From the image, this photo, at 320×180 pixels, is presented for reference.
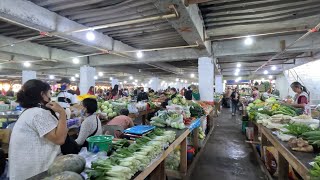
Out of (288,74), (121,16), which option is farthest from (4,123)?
(288,74)

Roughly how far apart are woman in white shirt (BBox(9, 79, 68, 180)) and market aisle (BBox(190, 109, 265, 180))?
309 centimetres

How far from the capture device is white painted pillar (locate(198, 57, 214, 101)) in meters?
8.64

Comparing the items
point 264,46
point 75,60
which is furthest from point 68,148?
point 75,60

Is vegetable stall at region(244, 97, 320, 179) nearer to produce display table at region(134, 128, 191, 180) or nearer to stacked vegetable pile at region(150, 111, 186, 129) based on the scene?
produce display table at region(134, 128, 191, 180)

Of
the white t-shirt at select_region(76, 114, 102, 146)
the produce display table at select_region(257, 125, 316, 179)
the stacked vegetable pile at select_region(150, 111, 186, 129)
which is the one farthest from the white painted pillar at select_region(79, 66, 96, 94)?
the produce display table at select_region(257, 125, 316, 179)

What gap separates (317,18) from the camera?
530 centimetres

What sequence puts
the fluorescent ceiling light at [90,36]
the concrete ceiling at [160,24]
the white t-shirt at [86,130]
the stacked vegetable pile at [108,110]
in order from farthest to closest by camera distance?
the fluorescent ceiling light at [90,36] → the stacked vegetable pile at [108,110] → the concrete ceiling at [160,24] → the white t-shirt at [86,130]

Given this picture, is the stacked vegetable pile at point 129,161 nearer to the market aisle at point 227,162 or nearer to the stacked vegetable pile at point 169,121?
the stacked vegetable pile at point 169,121

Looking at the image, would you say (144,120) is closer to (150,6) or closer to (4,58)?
(150,6)

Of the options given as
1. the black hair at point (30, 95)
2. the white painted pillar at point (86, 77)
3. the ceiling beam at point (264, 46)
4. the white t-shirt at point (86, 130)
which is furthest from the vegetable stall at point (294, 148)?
the white painted pillar at point (86, 77)

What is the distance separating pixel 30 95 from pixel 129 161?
115cm

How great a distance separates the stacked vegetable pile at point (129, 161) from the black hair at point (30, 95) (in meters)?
0.85

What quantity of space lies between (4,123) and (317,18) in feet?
28.1

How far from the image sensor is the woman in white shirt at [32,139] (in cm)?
181
